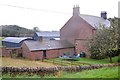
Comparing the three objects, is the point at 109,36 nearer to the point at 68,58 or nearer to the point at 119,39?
the point at 119,39

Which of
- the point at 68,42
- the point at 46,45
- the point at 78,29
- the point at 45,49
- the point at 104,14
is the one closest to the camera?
the point at 45,49

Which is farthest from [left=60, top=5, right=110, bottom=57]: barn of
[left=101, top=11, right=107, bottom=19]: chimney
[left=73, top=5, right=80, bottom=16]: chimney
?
[left=101, top=11, right=107, bottom=19]: chimney

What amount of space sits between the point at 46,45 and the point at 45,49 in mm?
1482

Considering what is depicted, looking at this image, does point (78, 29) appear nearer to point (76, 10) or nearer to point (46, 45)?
point (76, 10)

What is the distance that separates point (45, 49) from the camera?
40.2m

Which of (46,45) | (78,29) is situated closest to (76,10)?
(78,29)

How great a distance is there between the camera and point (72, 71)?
19766mm

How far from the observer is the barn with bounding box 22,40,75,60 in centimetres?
3825

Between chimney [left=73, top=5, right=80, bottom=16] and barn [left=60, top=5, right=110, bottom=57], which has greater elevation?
chimney [left=73, top=5, right=80, bottom=16]

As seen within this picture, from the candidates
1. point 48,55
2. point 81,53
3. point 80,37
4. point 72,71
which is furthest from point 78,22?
point 72,71

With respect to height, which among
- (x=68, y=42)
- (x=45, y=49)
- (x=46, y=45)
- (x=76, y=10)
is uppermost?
(x=76, y=10)

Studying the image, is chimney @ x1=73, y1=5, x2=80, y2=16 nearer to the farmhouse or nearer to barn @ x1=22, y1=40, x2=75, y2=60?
the farmhouse

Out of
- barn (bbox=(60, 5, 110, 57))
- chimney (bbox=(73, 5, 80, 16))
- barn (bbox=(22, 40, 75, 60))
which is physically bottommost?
barn (bbox=(22, 40, 75, 60))

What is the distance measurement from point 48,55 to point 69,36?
9079 mm
